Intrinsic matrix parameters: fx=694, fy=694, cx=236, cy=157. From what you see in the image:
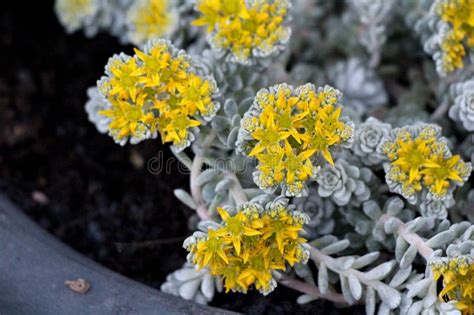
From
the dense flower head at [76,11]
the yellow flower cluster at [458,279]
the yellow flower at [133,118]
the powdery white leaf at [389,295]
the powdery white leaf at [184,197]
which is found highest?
the dense flower head at [76,11]

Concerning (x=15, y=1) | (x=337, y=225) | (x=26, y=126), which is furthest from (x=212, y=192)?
(x=15, y=1)

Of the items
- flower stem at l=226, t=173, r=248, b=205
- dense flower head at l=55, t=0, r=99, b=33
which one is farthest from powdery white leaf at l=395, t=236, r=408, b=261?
dense flower head at l=55, t=0, r=99, b=33

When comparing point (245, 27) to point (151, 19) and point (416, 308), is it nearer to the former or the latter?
point (151, 19)

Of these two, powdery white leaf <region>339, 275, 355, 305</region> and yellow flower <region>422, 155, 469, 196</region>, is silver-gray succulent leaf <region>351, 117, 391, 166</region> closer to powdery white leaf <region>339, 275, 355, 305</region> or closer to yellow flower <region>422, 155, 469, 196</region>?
yellow flower <region>422, 155, 469, 196</region>

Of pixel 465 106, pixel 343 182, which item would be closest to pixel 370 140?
pixel 343 182

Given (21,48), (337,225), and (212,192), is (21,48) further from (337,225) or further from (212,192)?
(337,225)

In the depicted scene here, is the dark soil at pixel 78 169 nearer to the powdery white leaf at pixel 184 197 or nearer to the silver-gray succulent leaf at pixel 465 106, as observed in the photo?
the powdery white leaf at pixel 184 197

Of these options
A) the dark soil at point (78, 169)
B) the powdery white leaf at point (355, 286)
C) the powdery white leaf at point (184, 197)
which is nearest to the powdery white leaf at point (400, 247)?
the powdery white leaf at point (355, 286)
